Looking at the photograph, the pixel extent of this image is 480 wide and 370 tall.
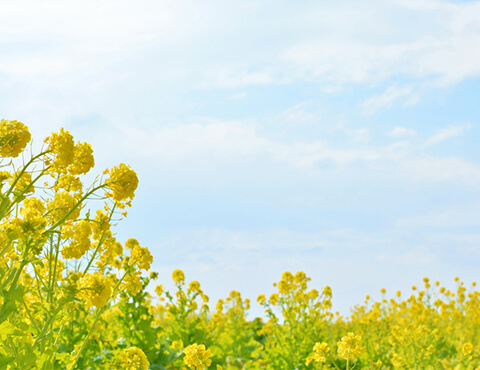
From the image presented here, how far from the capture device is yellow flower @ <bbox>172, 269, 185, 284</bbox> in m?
8.38

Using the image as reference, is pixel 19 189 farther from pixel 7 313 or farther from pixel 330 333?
pixel 330 333

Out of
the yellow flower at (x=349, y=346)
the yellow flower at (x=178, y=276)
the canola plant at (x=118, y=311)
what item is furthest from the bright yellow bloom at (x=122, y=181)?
the yellow flower at (x=178, y=276)

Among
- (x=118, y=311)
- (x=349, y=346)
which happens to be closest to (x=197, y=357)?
(x=349, y=346)

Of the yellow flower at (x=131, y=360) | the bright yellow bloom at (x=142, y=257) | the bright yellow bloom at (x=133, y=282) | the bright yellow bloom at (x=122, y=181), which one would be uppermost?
the bright yellow bloom at (x=122, y=181)

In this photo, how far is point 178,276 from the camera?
8.39 metres

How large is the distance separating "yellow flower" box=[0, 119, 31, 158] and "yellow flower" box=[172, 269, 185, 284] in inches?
227

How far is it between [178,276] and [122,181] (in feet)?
17.9

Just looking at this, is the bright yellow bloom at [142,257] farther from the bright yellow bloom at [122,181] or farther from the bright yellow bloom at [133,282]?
the bright yellow bloom at [122,181]

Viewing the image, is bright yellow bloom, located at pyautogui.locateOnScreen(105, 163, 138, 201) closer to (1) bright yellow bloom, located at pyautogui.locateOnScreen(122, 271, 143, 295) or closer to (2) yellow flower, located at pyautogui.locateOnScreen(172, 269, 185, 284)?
(1) bright yellow bloom, located at pyautogui.locateOnScreen(122, 271, 143, 295)

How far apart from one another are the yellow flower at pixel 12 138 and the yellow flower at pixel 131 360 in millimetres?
1362

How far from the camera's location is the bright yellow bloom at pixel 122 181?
10.2 feet

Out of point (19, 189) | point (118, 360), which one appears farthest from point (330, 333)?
point (19, 189)

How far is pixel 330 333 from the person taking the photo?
39.5 feet

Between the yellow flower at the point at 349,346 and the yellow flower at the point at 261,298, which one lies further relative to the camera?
the yellow flower at the point at 261,298
